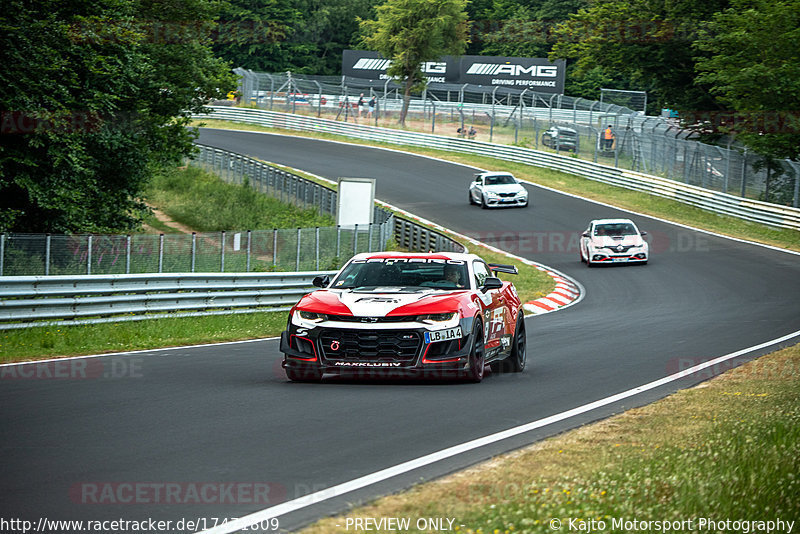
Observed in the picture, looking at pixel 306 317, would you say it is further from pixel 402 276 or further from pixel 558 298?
pixel 558 298

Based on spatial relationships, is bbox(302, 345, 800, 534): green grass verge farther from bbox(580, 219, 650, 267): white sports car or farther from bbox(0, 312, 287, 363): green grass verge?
bbox(580, 219, 650, 267): white sports car

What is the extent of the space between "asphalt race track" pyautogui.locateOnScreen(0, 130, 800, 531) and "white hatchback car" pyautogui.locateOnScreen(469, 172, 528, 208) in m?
21.8

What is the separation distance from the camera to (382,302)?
11.0 metres

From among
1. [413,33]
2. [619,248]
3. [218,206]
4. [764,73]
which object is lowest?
[218,206]

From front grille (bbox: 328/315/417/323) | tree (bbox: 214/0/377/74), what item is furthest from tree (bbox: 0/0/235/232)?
tree (bbox: 214/0/377/74)

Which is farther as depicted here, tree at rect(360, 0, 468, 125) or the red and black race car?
tree at rect(360, 0, 468, 125)

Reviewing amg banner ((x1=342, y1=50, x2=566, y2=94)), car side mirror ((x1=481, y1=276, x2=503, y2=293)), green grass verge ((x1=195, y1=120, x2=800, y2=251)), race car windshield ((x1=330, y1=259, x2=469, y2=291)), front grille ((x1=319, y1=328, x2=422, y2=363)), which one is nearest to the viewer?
front grille ((x1=319, y1=328, x2=422, y2=363))

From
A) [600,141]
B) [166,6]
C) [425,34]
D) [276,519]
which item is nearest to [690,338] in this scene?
[276,519]

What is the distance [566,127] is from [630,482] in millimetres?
49820

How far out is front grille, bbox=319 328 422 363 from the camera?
10734 millimetres

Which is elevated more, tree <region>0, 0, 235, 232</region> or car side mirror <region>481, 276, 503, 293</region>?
tree <region>0, 0, 235, 232</region>

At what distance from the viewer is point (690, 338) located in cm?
1725

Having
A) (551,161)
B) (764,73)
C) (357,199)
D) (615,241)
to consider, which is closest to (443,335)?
(357,199)

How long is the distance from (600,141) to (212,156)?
61.7 ft
